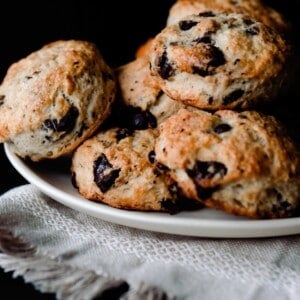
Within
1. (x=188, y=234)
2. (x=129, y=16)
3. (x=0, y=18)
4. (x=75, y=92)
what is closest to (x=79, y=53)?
(x=75, y=92)

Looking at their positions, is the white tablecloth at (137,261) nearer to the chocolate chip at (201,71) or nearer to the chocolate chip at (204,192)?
the chocolate chip at (204,192)

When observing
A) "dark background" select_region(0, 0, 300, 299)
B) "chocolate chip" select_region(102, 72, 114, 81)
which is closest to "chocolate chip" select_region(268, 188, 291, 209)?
"chocolate chip" select_region(102, 72, 114, 81)

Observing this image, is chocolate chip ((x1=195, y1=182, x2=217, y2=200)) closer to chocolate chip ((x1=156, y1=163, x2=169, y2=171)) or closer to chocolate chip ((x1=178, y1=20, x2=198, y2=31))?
chocolate chip ((x1=156, y1=163, x2=169, y2=171))

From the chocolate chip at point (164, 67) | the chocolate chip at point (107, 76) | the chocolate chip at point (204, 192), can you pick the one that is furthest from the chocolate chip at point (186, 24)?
the chocolate chip at point (204, 192)

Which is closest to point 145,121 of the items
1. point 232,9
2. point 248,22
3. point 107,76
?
point 107,76

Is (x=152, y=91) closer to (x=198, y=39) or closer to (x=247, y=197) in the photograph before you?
(x=198, y=39)
